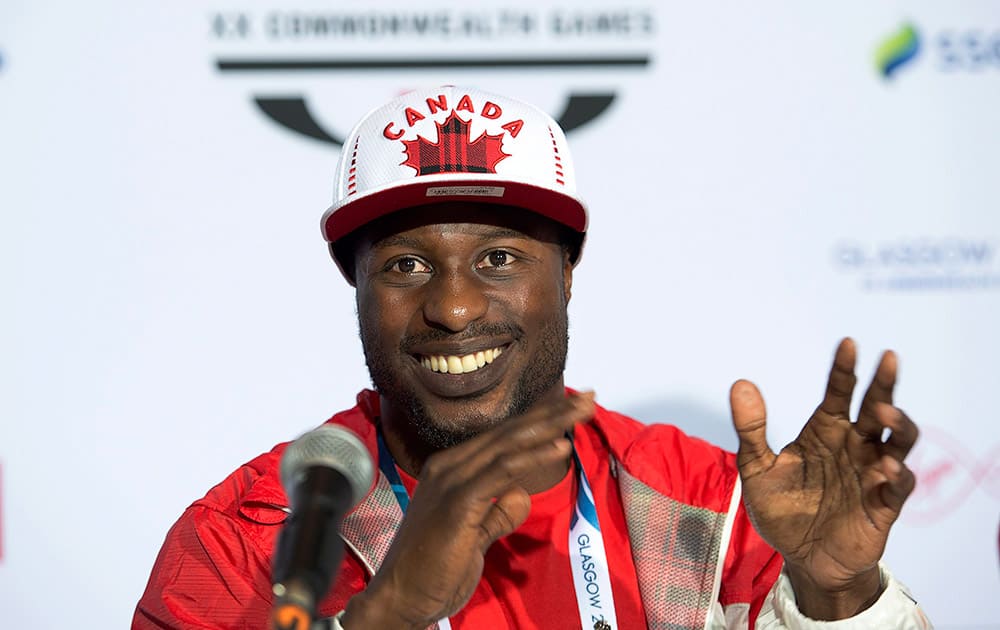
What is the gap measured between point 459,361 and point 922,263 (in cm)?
146

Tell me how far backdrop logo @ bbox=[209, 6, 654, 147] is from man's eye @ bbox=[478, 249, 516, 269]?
0.96 metres

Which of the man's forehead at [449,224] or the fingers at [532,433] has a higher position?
the man's forehead at [449,224]

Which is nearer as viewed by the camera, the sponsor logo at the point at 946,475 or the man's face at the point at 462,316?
the man's face at the point at 462,316

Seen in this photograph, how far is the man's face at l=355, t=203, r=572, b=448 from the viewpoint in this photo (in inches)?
Result: 66.1

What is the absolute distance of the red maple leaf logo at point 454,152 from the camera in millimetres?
1680

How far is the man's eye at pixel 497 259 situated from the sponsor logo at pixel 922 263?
3.95ft

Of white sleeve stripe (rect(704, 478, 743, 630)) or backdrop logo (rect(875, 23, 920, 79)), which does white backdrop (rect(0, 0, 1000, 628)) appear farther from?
white sleeve stripe (rect(704, 478, 743, 630))

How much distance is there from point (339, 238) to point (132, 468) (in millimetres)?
973

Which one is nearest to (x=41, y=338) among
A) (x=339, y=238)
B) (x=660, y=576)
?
(x=339, y=238)

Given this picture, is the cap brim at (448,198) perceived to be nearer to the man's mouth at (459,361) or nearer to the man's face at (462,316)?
the man's face at (462,316)

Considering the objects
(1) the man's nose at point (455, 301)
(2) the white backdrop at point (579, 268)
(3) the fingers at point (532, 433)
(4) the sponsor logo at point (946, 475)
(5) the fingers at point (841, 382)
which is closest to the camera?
(3) the fingers at point (532, 433)

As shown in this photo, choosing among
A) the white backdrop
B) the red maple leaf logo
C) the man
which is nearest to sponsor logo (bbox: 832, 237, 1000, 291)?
the white backdrop

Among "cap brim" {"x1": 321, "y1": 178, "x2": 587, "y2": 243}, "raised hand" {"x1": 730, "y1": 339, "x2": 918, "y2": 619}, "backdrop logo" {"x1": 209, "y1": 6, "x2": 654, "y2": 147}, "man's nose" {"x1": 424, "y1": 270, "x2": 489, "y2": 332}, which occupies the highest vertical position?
"backdrop logo" {"x1": 209, "y1": 6, "x2": 654, "y2": 147}

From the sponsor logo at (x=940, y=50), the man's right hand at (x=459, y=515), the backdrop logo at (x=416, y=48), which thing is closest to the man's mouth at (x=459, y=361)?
the man's right hand at (x=459, y=515)
